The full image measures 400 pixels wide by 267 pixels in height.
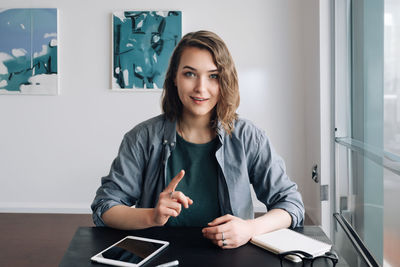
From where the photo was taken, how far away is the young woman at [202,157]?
1.50m

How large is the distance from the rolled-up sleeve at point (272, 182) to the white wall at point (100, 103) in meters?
2.35

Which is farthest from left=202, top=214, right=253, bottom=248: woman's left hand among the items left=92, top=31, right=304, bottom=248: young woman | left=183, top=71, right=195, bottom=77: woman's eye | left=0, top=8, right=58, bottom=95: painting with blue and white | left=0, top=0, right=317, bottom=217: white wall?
left=0, top=8, right=58, bottom=95: painting with blue and white

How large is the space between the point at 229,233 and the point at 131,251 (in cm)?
27

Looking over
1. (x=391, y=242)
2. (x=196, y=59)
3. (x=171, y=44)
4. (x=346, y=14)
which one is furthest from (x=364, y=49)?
(x=171, y=44)

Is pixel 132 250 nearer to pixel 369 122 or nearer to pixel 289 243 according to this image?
pixel 289 243

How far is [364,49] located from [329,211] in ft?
4.59

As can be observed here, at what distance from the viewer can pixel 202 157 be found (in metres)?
1.57

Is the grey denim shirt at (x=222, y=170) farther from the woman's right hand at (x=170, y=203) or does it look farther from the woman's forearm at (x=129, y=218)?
the woman's right hand at (x=170, y=203)

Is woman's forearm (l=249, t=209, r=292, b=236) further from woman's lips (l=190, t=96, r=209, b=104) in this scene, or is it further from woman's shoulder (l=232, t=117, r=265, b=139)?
woman's lips (l=190, t=96, r=209, b=104)

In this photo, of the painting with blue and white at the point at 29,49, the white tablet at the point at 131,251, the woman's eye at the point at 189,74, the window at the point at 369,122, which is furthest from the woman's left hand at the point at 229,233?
the painting with blue and white at the point at 29,49

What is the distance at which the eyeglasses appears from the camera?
102cm

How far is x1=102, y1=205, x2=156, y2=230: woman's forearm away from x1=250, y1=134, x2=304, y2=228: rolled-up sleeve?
46 centimetres

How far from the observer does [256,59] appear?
3.89 m

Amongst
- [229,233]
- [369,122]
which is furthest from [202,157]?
[369,122]
